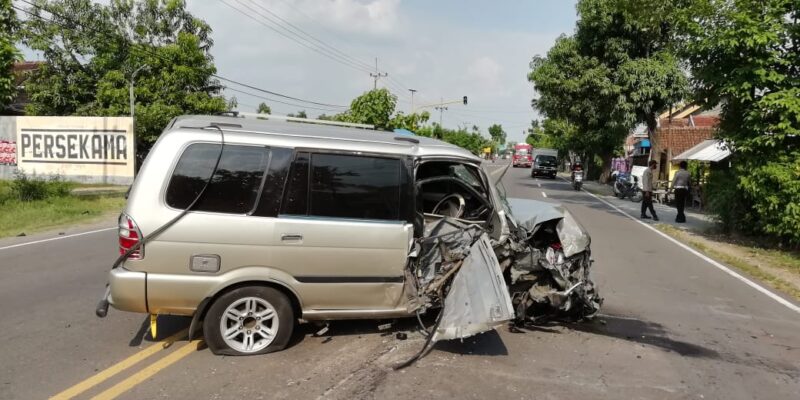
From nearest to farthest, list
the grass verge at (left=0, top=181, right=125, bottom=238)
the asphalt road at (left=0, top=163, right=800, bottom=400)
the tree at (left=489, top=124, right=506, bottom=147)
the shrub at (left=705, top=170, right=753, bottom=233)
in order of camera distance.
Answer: the asphalt road at (left=0, top=163, right=800, bottom=400), the shrub at (left=705, top=170, right=753, bottom=233), the grass verge at (left=0, top=181, right=125, bottom=238), the tree at (left=489, top=124, right=506, bottom=147)

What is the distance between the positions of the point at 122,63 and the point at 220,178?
33.7m

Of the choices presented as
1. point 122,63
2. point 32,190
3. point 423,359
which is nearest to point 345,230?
point 423,359

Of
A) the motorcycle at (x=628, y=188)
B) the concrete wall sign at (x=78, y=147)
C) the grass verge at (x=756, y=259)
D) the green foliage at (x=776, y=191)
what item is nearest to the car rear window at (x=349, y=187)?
the grass verge at (x=756, y=259)

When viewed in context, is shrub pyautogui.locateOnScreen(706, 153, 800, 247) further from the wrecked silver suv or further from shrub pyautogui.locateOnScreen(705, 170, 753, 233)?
the wrecked silver suv

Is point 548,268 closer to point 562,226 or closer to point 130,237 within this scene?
point 562,226

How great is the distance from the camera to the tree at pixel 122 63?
3159 centimetres

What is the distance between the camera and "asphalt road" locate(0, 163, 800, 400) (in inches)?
163

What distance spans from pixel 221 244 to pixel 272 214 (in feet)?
1.49

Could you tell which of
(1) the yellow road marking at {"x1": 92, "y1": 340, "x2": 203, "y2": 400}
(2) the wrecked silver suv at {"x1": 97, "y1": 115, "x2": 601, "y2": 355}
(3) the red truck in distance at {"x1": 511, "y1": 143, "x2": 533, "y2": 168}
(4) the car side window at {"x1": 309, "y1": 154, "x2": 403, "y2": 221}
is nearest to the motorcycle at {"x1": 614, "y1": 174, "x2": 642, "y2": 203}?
(2) the wrecked silver suv at {"x1": 97, "y1": 115, "x2": 601, "y2": 355}

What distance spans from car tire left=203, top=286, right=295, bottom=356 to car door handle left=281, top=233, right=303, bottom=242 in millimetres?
435

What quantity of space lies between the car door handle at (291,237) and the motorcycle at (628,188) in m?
21.6

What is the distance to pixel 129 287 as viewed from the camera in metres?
4.34

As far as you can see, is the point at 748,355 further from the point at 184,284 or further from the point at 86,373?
the point at 86,373

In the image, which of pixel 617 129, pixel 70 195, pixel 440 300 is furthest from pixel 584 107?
pixel 440 300
